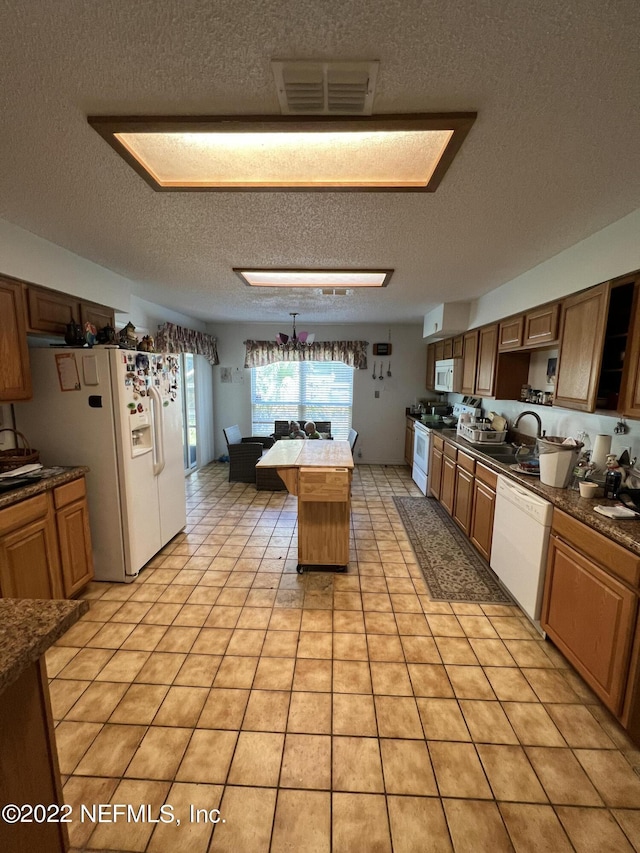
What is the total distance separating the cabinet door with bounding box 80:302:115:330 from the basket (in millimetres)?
1000

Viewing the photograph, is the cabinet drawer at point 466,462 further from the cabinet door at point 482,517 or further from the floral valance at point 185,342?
the floral valance at point 185,342

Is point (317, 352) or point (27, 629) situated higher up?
point (317, 352)

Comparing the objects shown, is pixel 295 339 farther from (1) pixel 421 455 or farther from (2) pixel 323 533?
(2) pixel 323 533

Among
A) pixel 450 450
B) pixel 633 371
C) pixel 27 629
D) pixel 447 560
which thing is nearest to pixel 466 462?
pixel 450 450

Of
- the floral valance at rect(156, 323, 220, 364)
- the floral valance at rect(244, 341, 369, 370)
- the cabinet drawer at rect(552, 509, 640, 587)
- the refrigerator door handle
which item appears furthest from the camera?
the floral valance at rect(244, 341, 369, 370)

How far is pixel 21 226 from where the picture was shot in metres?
2.07

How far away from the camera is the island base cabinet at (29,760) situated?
33.9 inches

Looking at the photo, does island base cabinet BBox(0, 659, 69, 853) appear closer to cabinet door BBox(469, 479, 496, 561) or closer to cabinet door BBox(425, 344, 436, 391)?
cabinet door BBox(469, 479, 496, 561)

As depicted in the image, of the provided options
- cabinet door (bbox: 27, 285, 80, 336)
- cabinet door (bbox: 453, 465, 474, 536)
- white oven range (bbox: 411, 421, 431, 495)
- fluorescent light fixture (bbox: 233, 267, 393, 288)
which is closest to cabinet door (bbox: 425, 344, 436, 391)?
white oven range (bbox: 411, 421, 431, 495)

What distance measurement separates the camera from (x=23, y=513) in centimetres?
196

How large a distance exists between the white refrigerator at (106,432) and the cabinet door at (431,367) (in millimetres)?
4211

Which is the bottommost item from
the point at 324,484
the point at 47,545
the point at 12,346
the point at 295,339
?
the point at 47,545

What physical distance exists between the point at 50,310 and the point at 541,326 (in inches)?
142

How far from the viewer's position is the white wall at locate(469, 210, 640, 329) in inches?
71.6
